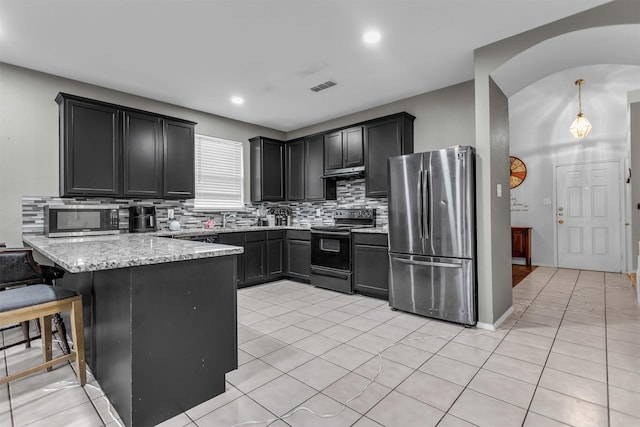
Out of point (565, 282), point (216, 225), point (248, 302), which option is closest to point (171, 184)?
point (216, 225)

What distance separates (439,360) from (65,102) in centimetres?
437

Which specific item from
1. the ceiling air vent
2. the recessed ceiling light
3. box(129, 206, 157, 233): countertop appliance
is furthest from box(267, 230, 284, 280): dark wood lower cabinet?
the recessed ceiling light

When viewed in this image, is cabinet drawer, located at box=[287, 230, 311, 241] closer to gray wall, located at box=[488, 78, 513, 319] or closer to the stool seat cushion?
gray wall, located at box=[488, 78, 513, 319]

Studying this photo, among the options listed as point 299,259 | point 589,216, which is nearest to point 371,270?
point 299,259

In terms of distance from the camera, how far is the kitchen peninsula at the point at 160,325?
1610 millimetres

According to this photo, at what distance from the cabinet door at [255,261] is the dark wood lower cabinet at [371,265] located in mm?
1501

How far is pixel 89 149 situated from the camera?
3.50m

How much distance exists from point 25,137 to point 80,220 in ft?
3.45

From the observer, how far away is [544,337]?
2.76 m

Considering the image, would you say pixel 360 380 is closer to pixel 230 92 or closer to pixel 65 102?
pixel 230 92

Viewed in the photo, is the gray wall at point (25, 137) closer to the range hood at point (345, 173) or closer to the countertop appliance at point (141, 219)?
the countertop appliance at point (141, 219)

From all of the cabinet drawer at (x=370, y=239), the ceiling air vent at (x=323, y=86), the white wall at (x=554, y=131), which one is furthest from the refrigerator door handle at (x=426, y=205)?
the white wall at (x=554, y=131)

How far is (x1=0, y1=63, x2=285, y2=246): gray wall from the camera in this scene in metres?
3.22

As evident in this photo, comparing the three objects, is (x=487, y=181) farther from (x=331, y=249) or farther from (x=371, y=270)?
(x=331, y=249)
